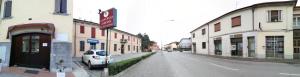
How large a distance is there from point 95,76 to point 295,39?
22387mm

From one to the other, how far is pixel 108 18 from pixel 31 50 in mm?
7571

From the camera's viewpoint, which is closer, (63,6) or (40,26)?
(40,26)

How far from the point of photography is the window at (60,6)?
50.4 ft

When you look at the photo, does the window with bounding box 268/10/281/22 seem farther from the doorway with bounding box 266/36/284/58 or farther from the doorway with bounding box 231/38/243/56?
the doorway with bounding box 231/38/243/56

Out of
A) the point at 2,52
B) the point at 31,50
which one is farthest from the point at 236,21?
the point at 2,52

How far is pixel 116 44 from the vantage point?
4756cm

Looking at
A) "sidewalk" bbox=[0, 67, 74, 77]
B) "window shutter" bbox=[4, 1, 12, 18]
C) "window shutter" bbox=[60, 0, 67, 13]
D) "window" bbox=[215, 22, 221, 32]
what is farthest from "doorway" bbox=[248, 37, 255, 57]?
"window shutter" bbox=[4, 1, 12, 18]

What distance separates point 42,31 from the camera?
15.3 m

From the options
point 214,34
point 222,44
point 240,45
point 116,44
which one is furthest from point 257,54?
point 116,44

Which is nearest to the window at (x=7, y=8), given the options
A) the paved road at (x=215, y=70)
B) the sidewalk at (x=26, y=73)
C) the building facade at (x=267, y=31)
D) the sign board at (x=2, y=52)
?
the sign board at (x=2, y=52)

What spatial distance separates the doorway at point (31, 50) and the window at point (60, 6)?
67.5 inches

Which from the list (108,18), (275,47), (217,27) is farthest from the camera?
(217,27)

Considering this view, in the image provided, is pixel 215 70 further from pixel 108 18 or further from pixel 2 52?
pixel 2 52

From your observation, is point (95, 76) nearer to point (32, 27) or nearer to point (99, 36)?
point (32, 27)
